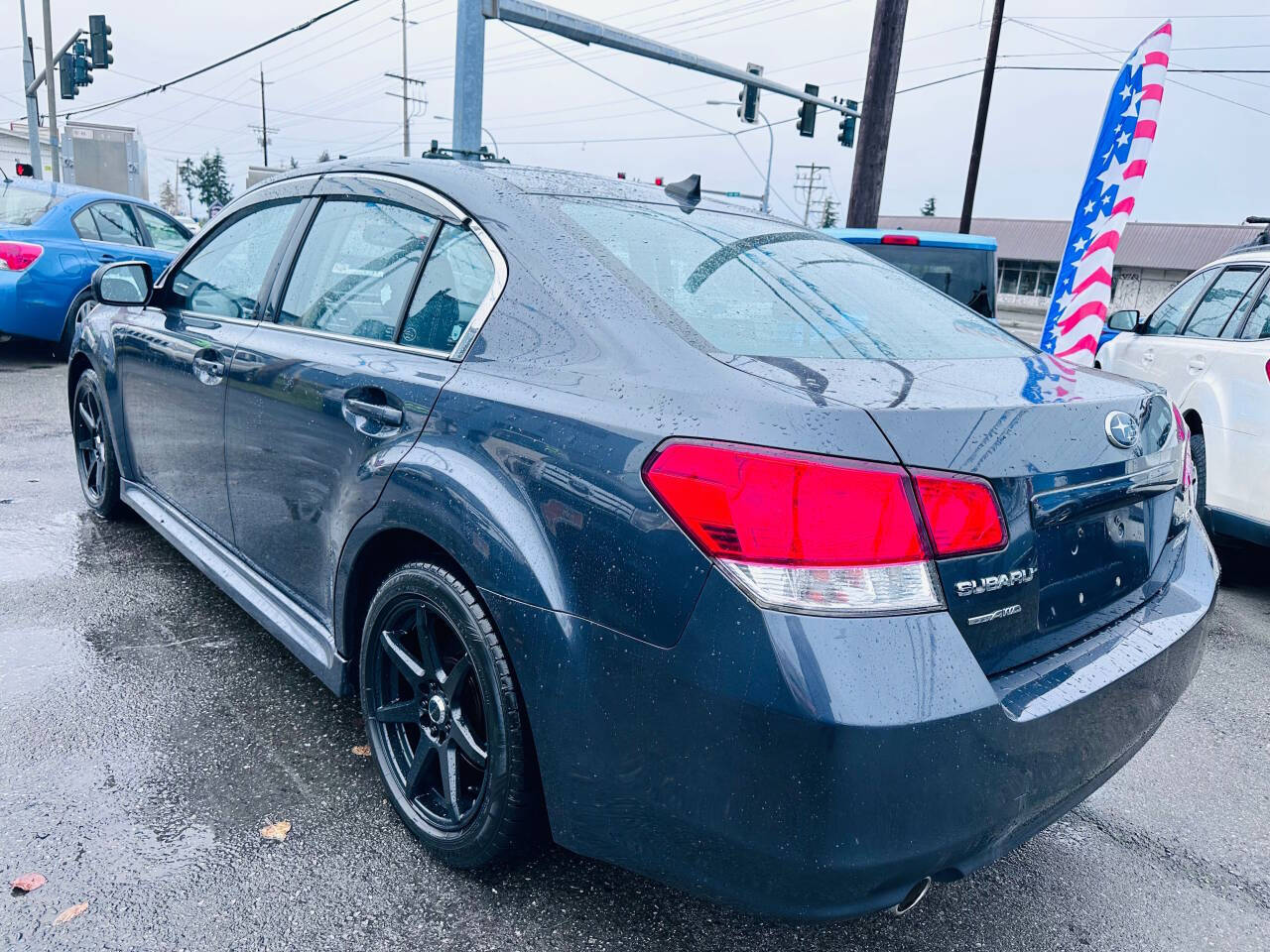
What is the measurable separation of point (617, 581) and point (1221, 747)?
8.57 feet

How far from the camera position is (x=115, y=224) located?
9.05m

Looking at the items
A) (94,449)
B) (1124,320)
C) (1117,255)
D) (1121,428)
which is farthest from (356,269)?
(1117,255)

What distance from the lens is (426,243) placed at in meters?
2.34

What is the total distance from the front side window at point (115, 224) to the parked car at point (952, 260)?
6844 millimetres

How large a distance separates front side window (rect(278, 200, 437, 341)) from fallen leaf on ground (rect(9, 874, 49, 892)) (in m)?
1.47

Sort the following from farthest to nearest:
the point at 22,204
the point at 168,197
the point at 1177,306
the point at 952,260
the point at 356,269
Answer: the point at 168,197 < the point at 22,204 < the point at 952,260 < the point at 1177,306 < the point at 356,269

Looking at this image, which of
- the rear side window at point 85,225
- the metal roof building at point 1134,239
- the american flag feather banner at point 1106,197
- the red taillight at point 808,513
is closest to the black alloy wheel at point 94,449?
the red taillight at point 808,513

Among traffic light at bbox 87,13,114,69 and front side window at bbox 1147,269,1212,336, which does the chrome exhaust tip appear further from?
traffic light at bbox 87,13,114,69

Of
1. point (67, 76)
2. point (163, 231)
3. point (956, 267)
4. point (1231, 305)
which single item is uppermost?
point (67, 76)

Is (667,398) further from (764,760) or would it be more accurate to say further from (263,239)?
(263,239)

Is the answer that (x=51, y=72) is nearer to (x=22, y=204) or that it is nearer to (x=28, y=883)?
(x=22, y=204)

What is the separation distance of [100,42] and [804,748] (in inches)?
1009

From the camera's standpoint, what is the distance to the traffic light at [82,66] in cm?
2214

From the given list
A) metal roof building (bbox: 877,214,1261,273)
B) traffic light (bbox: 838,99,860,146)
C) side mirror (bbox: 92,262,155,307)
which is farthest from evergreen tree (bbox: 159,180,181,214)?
side mirror (bbox: 92,262,155,307)
